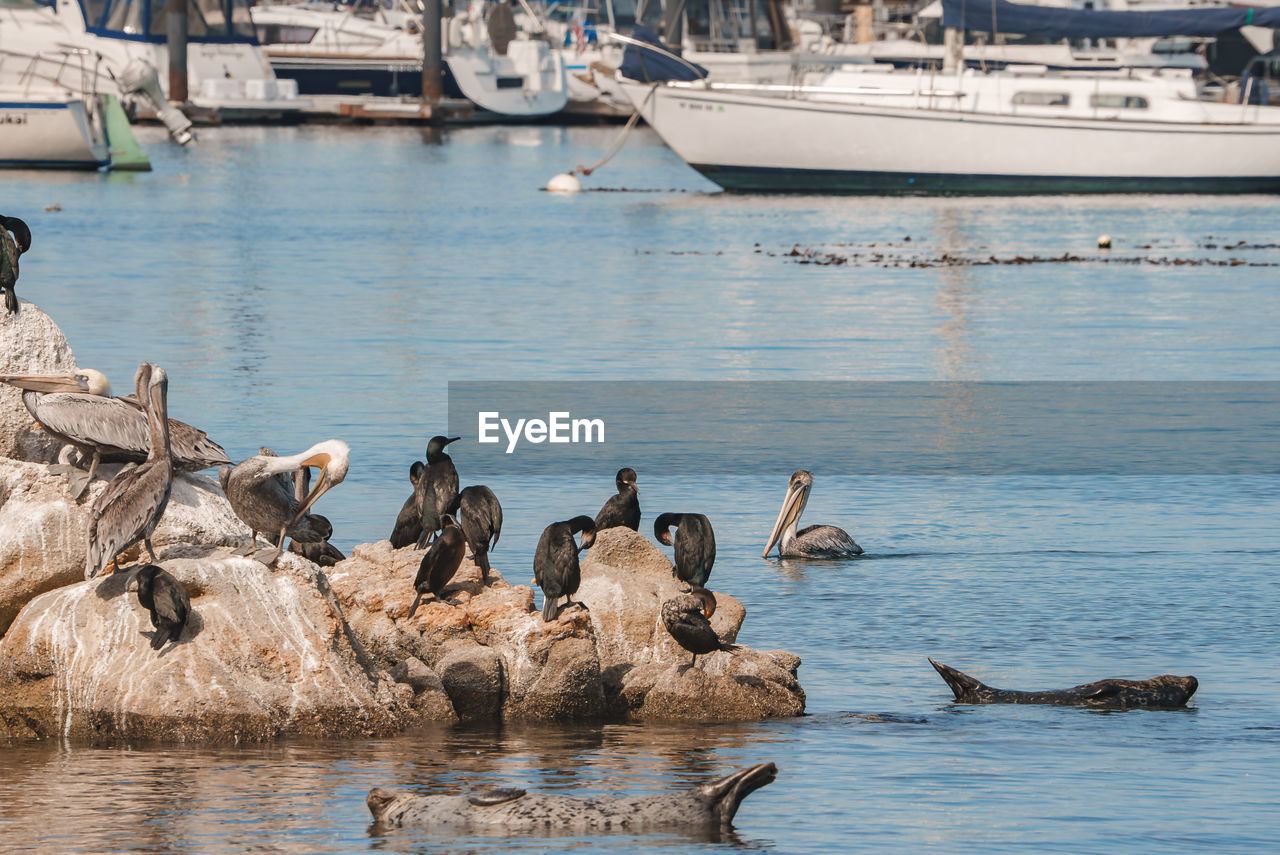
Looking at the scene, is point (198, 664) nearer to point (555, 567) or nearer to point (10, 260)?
point (555, 567)

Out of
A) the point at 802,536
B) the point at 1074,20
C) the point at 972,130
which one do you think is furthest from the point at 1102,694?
the point at 1074,20

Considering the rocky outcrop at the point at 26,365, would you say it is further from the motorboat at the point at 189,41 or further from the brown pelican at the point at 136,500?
the motorboat at the point at 189,41

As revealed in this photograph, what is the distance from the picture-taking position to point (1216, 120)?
196 ft

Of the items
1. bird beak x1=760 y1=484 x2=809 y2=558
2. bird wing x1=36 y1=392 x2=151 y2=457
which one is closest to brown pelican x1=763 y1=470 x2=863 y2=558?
bird beak x1=760 y1=484 x2=809 y2=558

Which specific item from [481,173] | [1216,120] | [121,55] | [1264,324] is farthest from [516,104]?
[1264,324]

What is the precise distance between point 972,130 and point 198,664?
50190 millimetres

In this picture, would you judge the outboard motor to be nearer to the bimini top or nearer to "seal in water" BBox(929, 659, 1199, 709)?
the bimini top

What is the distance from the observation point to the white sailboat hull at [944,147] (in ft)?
194

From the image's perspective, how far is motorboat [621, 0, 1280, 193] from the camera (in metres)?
59.2

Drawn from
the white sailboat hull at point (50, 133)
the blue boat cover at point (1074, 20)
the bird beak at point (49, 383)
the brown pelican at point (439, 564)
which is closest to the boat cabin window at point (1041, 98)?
the blue boat cover at point (1074, 20)

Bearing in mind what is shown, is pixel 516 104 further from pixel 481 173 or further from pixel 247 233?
pixel 247 233

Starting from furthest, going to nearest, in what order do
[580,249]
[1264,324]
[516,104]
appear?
1. [516,104]
2. [580,249]
3. [1264,324]

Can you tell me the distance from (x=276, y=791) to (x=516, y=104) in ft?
331

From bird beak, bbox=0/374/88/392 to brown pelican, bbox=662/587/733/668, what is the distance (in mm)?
4042
